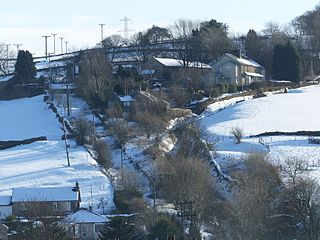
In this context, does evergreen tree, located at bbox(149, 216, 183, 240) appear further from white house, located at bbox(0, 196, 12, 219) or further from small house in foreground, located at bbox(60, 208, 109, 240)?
white house, located at bbox(0, 196, 12, 219)

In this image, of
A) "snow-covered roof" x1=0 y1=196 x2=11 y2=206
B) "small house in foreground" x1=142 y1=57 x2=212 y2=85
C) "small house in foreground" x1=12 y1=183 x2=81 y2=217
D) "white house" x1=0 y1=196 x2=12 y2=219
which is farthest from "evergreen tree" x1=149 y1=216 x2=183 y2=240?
"small house in foreground" x1=142 y1=57 x2=212 y2=85

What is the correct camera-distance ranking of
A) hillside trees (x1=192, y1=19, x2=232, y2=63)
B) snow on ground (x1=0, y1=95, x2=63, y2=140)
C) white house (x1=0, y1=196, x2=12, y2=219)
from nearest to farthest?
white house (x1=0, y1=196, x2=12, y2=219), snow on ground (x1=0, y1=95, x2=63, y2=140), hillside trees (x1=192, y1=19, x2=232, y2=63)

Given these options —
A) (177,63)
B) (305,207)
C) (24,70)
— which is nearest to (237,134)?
(305,207)

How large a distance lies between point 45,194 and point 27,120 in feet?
62.2

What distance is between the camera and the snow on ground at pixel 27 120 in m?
50.9

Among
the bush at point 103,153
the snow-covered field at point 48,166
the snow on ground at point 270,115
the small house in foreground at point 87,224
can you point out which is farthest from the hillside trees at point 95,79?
the small house in foreground at point 87,224

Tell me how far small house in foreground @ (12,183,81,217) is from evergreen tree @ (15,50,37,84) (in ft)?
96.7

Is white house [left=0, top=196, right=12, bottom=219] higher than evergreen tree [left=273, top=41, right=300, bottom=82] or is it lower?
lower

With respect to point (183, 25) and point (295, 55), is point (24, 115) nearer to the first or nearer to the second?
point (295, 55)

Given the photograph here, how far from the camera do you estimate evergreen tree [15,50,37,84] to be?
6669 cm

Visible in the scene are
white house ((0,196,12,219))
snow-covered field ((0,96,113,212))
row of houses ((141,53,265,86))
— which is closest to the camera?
white house ((0,196,12,219))

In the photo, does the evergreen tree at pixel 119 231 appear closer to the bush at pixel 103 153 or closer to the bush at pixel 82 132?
the bush at pixel 103 153

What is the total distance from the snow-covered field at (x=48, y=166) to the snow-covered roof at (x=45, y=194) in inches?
25.8

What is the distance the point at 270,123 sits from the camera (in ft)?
165
